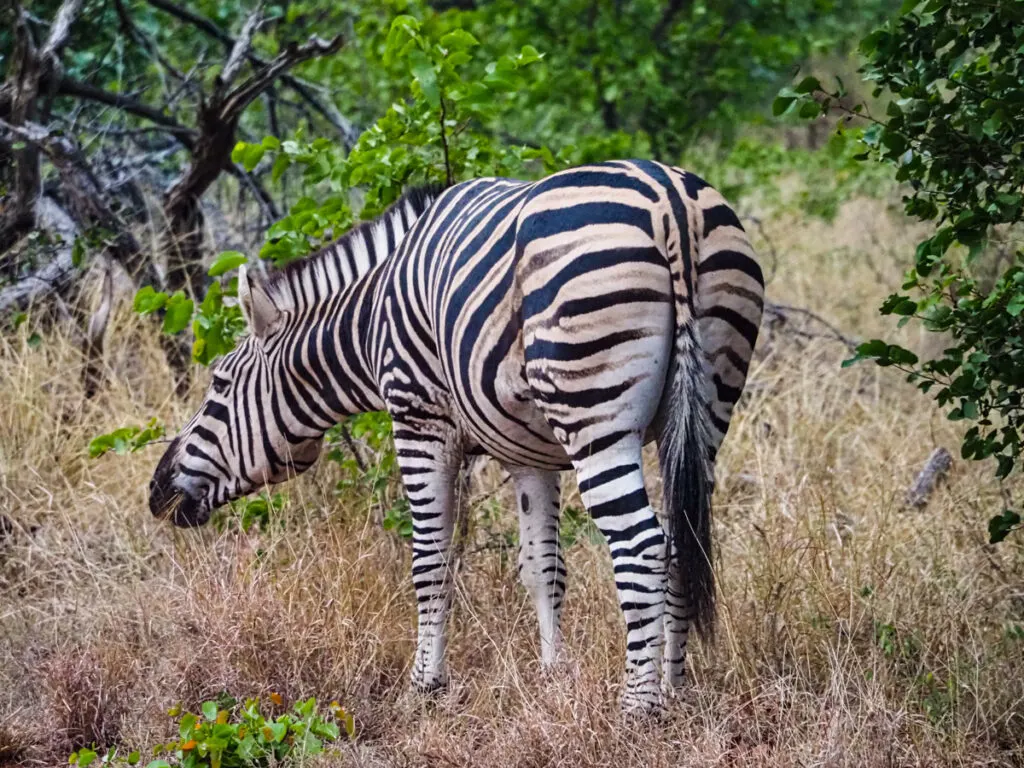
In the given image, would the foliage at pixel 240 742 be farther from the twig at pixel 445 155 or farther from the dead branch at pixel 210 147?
the dead branch at pixel 210 147

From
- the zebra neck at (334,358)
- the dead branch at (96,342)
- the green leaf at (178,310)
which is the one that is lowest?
the zebra neck at (334,358)

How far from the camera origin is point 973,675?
3.66m

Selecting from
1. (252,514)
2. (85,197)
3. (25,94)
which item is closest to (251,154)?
(252,514)

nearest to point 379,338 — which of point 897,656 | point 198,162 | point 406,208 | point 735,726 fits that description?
point 406,208

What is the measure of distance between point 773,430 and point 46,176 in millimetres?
4955

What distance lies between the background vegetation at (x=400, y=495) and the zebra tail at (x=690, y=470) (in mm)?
411

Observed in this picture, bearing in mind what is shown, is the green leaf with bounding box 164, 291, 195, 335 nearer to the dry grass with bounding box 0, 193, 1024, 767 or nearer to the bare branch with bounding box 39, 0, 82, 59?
the dry grass with bounding box 0, 193, 1024, 767

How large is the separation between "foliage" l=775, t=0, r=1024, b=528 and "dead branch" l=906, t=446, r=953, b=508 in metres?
2.01

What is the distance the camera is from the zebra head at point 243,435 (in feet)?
15.6

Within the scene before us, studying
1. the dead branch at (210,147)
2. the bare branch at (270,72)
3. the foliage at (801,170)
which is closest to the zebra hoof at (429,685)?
the dead branch at (210,147)

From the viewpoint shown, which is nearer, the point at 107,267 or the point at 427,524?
the point at 427,524

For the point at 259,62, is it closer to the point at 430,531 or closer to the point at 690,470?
the point at 430,531

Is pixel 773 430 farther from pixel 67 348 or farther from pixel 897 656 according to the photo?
pixel 67 348

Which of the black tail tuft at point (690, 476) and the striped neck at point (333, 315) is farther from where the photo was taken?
the striped neck at point (333, 315)
